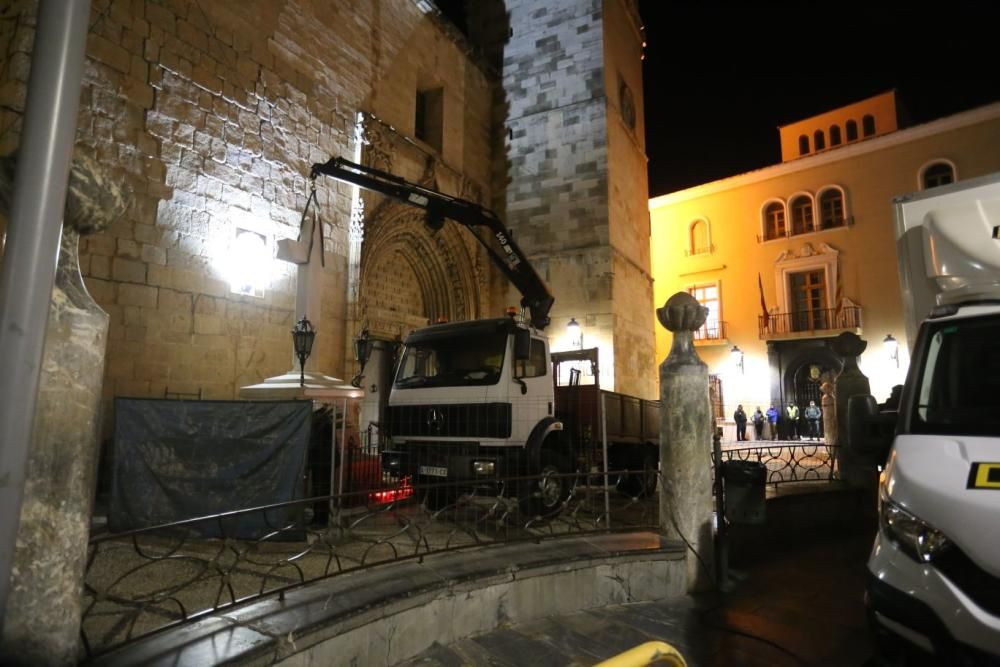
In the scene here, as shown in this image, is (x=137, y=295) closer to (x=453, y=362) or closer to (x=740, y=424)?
(x=453, y=362)

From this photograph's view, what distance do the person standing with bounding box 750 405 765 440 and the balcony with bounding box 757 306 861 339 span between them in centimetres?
284

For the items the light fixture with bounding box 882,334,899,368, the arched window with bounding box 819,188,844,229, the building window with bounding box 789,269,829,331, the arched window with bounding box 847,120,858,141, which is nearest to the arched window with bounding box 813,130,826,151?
the arched window with bounding box 847,120,858,141

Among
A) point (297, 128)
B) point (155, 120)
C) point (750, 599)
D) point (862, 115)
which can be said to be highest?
point (862, 115)

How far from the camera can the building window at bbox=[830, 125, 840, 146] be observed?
71.7 feet

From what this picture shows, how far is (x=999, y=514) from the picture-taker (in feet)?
7.31

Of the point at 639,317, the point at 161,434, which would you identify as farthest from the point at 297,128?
the point at 639,317

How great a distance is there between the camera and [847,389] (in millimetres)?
8453

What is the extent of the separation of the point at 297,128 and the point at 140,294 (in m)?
4.16

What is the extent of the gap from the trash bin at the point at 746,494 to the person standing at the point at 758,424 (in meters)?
15.9

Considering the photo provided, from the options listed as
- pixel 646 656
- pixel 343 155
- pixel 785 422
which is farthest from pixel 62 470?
pixel 785 422

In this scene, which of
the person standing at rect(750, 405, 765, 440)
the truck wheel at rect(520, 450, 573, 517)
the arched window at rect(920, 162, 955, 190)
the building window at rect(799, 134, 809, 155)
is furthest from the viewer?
the building window at rect(799, 134, 809, 155)

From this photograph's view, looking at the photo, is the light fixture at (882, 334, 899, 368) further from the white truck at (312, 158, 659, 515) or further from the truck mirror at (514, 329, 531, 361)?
the truck mirror at (514, 329, 531, 361)

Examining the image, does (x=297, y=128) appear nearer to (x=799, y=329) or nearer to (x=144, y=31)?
(x=144, y=31)

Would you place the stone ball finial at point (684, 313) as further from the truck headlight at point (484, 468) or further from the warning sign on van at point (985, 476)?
the warning sign on van at point (985, 476)
